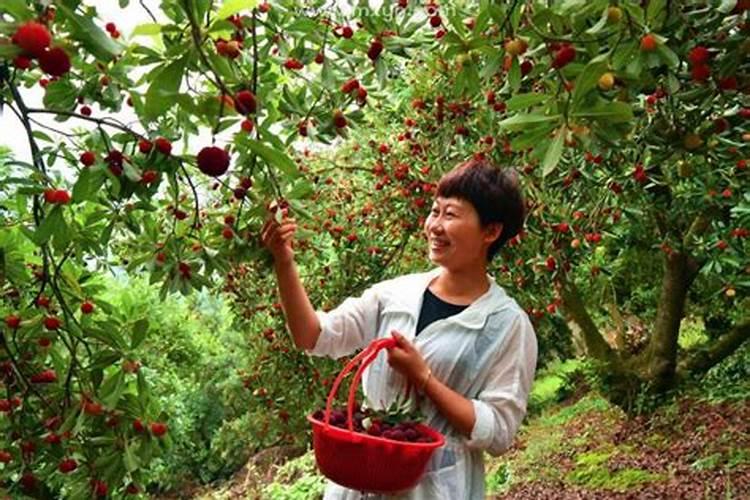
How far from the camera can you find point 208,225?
180 centimetres

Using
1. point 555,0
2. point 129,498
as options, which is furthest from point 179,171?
point 129,498

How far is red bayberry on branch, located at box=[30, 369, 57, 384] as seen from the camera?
1.93m

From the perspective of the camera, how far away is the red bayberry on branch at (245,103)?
3.56 feet

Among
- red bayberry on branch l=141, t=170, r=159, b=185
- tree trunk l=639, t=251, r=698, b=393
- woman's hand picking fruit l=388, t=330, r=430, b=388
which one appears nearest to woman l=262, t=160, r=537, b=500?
woman's hand picking fruit l=388, t=330, r=430, b=388

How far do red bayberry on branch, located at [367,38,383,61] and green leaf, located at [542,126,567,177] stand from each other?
2.25ft

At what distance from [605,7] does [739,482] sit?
3.21m

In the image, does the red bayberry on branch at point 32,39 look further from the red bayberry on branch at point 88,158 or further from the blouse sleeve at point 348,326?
the blouse sleeve at point 348,326

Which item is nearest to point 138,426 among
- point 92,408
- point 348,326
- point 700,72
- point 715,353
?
point 92,408

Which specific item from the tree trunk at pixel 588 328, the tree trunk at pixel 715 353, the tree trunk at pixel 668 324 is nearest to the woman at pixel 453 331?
the tree trunk at pixel 588 328

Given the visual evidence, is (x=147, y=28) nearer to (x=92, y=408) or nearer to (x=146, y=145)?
(x=146, y=145)

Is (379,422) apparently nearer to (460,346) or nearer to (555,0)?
(460,346)

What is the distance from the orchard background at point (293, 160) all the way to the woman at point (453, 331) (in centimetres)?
12

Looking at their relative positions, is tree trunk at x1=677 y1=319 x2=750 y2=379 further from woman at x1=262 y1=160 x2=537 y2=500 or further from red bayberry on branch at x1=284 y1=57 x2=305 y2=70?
red bayberry on branch at x1=284 y1=57 x2=305 y2=70

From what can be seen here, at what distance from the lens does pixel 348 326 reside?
1.72 m
